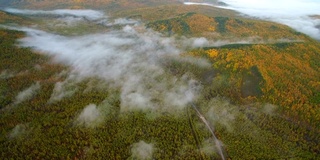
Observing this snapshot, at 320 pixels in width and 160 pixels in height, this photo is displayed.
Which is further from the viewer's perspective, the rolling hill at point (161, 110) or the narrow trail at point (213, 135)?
the rolling hill at point (161, 110)

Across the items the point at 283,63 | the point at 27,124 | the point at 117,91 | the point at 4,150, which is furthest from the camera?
the point at 283,63

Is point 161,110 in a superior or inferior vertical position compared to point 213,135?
superior

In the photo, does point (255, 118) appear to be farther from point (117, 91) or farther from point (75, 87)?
point (75, 87)

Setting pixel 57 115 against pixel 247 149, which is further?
pixel 57 115

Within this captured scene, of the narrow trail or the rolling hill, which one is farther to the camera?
the rolling hill

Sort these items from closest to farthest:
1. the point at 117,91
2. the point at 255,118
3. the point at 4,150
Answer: the point at 4,150 → the point at 255,118 → the point at 117,91

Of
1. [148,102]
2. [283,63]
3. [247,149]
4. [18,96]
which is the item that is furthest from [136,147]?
[283,63]

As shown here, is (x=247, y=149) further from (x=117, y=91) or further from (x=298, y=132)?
(x=117, y=91)

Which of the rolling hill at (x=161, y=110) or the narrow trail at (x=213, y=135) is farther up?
the rolling hill at (x=161, y=110)

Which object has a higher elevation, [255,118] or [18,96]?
[18,96]

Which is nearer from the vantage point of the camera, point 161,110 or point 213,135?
point 213,135

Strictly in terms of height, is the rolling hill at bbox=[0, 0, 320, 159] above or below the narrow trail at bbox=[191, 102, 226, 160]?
above
